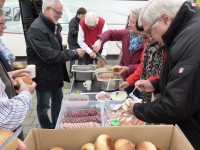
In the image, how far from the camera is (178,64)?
122 cm

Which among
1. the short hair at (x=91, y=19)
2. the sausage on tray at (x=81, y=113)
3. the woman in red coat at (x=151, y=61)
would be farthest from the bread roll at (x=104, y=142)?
the short hair at (x=91, y=19)

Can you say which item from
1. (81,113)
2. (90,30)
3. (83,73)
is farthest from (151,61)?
(90,30)

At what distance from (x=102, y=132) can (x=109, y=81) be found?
56.4 inches

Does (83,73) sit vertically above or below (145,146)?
below

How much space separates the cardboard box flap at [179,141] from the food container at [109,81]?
4.88 ft

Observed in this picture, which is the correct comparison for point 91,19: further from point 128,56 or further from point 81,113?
point 81,113

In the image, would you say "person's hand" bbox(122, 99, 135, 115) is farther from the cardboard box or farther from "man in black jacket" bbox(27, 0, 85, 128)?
"man in black jacket" bbox(27, 0, 85, 128)

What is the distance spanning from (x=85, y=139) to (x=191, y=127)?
65cm

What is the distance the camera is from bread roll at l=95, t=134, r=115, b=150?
3.87 ft

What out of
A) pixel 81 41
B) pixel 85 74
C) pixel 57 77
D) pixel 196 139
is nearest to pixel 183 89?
pixel 196 139

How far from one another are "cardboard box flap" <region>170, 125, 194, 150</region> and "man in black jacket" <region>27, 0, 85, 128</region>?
1988mm

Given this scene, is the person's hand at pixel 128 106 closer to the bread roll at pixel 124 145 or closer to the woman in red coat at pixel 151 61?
the woman in red coat at pixel 151 61

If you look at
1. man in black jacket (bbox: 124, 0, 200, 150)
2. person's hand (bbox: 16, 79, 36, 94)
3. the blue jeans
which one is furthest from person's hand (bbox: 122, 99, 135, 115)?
the blue jeans

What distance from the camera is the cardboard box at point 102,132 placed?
126 cm
